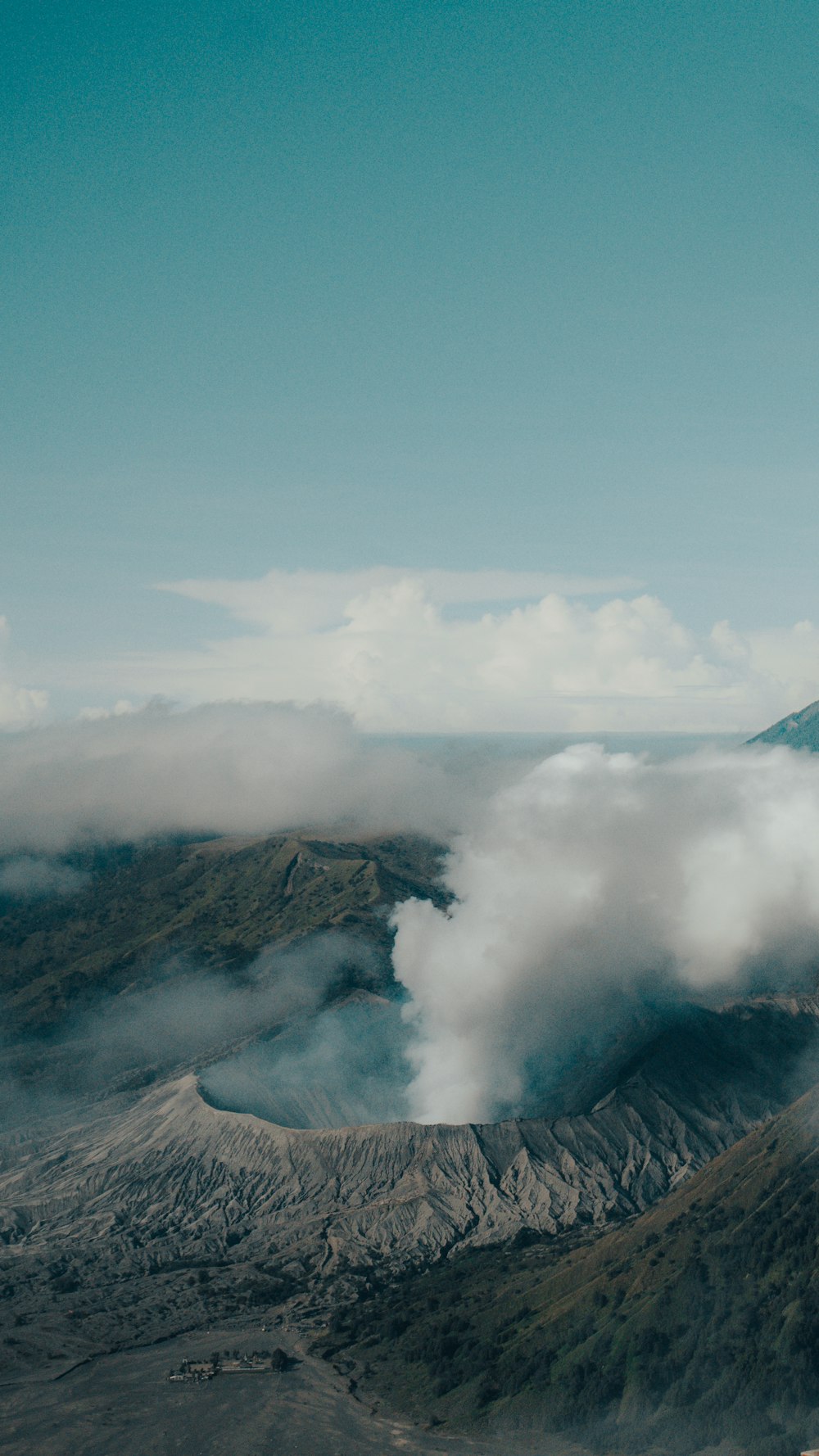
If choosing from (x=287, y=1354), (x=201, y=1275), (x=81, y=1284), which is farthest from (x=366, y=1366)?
(x=81, y=1284)

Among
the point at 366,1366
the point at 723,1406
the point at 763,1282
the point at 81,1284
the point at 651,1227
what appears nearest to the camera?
the point at 723,1406

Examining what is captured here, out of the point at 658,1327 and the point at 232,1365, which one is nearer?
the point at 658,1327

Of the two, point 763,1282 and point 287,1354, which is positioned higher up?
point 763,1282

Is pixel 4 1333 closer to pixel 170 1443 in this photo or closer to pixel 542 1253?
pixel 170 1443

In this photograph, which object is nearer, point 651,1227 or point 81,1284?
point 651,1227

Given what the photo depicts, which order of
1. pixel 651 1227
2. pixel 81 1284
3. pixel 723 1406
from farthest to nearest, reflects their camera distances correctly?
pixel 81 1284 → pixel 651 1227 → pixel 723 1406

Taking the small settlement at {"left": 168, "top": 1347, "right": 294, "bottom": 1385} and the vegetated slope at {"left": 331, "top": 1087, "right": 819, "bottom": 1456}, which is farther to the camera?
the small settlement at {"left": 168, "top": 1347, "right": 294, "bottom": 1385}

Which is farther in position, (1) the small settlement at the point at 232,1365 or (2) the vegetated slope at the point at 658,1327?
(1) the small settlement at the point at 232,1365

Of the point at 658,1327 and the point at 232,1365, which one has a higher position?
the point at 658,1327
